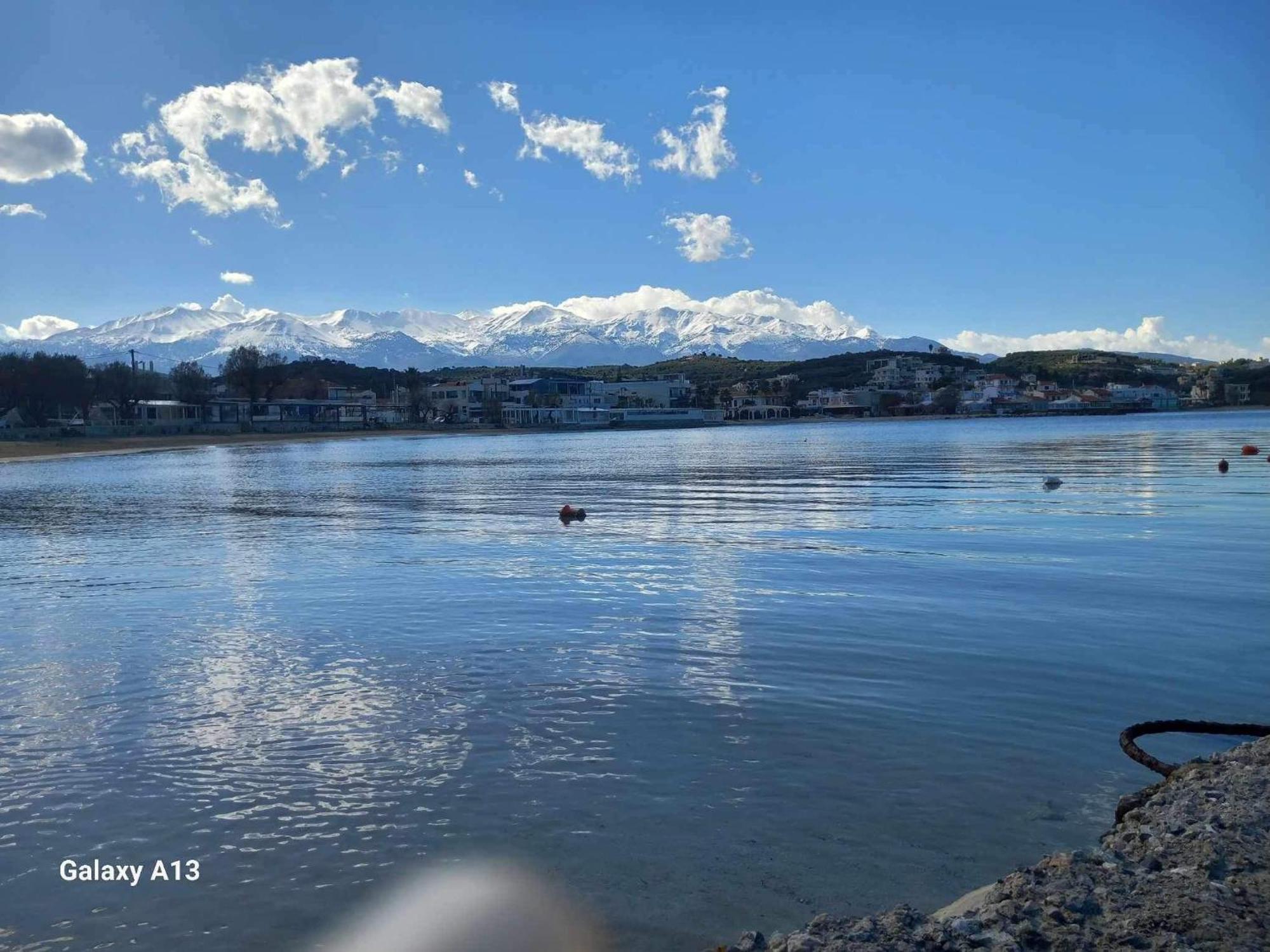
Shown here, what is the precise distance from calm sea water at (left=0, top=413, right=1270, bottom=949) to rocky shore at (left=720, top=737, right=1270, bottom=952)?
2.38ft

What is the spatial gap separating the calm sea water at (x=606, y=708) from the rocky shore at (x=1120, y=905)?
2.38 feet

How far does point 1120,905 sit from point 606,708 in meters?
5.29

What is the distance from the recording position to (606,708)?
9.42 meters

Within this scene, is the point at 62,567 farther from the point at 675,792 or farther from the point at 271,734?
the point at 675,792

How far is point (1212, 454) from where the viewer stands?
172ft

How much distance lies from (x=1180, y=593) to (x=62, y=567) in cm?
1945

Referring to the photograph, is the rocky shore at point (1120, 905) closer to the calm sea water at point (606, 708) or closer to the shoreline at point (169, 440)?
the calm sea water at point (606, 708)

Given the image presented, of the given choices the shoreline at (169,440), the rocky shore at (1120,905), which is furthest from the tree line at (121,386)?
the rocky shore at (1120,905)

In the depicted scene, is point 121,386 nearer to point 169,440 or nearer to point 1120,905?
point 169,440

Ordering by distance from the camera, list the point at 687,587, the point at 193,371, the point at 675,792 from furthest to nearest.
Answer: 1. the point at 193,371
2. the point at 687,587
3. the point at 675,792

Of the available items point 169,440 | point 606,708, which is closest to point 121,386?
point 169,440

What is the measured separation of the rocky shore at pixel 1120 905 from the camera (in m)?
4.49

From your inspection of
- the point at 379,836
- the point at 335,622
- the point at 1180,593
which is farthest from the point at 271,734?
the point at 1180,593

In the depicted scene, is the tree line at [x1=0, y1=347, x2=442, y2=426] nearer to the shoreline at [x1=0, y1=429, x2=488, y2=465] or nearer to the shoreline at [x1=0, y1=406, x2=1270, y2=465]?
the shoreline at [x1=0, y1=406, x2=1270, y2=465]
